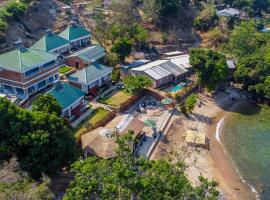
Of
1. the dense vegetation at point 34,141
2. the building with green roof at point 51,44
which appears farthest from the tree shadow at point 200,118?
the building with green roof at point 51,44

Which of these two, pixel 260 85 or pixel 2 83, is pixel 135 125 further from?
pixel 260 85

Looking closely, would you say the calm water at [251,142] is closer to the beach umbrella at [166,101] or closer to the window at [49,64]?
the beach umbrella at [166,101]

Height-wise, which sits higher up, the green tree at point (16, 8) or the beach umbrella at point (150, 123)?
the green tree at point (16, 8)

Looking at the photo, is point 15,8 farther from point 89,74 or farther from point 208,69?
point 208,69

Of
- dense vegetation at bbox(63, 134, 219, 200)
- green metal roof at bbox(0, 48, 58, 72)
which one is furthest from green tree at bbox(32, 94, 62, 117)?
dense vegetation at bbox(63, 134, 219, 200)

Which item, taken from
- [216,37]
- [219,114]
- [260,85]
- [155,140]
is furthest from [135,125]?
[216,37]
